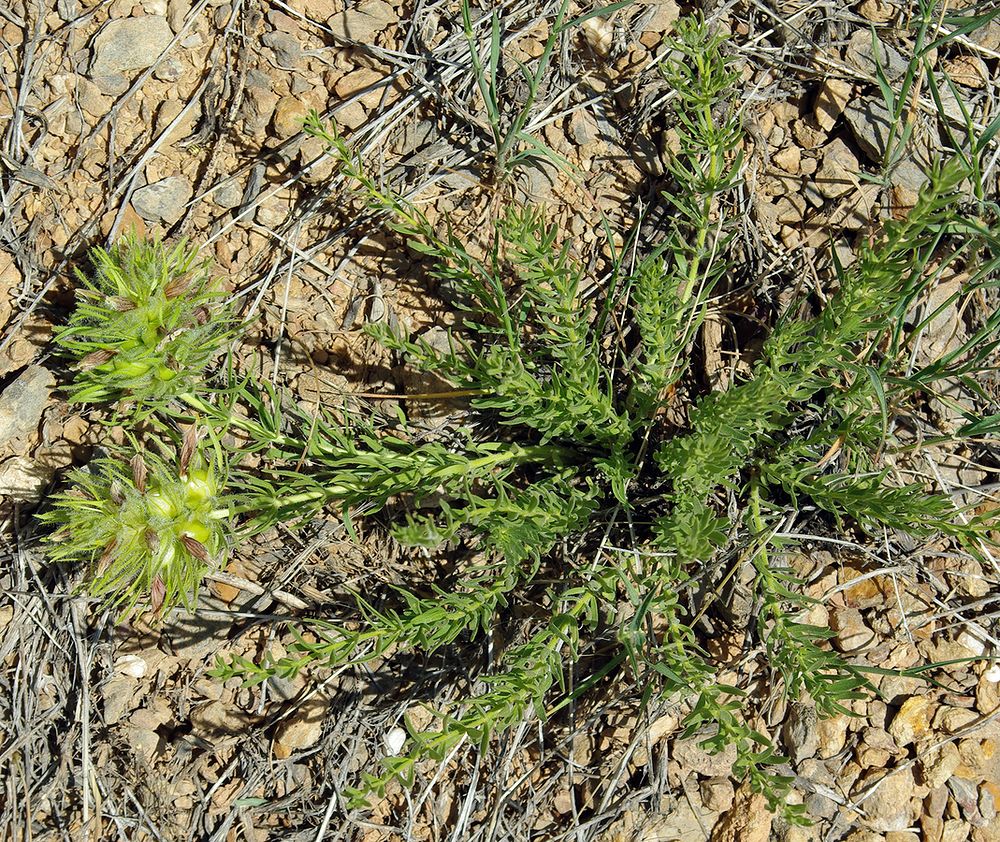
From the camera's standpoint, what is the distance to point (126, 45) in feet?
10.8

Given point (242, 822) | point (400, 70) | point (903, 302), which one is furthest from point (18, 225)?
point (903, 302)

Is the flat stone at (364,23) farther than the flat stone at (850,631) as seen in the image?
Yes

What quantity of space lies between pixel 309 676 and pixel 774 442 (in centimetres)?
189

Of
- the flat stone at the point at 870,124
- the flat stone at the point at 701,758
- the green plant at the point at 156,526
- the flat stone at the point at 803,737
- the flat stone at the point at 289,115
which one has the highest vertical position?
the flat stone at the point at 289,115

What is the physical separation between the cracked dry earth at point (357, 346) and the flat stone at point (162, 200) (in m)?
0.01

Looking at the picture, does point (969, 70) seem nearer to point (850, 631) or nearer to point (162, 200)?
point (850, 631)

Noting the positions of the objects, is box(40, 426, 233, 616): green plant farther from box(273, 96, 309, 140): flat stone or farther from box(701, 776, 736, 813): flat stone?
box(701, 776, 736, 813): flat stone

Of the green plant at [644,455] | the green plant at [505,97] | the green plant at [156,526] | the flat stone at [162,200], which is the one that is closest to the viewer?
the green plant at [156,526]

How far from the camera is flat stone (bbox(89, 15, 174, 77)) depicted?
3275 mm

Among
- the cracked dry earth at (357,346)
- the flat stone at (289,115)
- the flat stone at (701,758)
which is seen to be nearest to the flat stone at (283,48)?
the cracked dry earth at (357,346)

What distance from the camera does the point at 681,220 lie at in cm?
328

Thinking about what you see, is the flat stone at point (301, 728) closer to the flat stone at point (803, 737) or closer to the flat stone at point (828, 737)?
the flat stone at point (803, 737)

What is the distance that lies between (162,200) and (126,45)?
1.99ft

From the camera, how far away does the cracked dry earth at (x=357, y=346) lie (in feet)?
9.85
